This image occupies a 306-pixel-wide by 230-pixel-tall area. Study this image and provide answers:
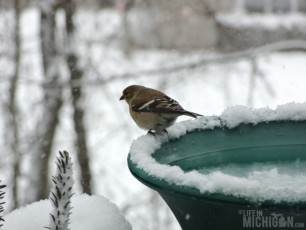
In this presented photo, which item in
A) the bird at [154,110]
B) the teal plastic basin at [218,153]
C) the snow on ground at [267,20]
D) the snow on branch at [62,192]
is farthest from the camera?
the snow on ground at [267,20]

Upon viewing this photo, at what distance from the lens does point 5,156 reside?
21.9 ft

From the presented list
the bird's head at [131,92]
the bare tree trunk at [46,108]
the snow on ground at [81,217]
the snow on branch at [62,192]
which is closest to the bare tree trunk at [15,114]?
the bare tree trunk at [46,108]

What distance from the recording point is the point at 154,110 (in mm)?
2756

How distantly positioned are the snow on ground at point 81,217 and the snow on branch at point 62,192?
0.88 ft

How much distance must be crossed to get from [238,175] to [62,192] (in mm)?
796

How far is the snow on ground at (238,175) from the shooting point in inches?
49.1

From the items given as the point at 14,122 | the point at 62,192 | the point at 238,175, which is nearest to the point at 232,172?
the point at 238,175

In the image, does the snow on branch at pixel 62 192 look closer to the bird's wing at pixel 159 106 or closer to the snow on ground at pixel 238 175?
the snow on ground at pixel 238 175

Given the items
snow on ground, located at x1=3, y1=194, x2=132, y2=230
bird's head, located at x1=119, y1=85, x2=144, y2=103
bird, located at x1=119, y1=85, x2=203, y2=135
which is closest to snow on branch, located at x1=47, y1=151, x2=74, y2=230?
snow on ground, located at x1=3, y1=194, x2=132, y2=230

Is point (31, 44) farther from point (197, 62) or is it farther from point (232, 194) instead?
point (232, 194)

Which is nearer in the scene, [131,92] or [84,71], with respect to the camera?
[131,92]

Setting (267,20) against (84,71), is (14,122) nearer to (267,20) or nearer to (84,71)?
(84,71)

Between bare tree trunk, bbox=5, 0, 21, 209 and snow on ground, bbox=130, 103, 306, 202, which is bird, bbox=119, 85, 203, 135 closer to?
snow on ground, bbox=130, 103, 306, 202

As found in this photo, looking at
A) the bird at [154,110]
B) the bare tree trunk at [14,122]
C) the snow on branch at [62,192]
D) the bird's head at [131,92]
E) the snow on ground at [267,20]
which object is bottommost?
the snow on branch at [62,192]
